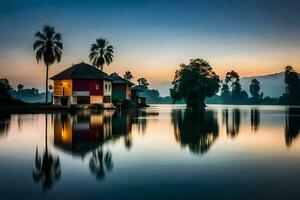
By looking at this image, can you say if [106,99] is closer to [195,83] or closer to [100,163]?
[195,83]

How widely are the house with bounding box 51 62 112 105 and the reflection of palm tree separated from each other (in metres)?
57.8

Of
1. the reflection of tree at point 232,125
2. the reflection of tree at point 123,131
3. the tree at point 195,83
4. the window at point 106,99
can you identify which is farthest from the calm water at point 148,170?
the tree at point 195,83

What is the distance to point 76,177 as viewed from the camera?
9930mm

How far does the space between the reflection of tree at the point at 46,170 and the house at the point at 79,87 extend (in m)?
58.0

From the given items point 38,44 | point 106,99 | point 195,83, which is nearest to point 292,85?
point 195,83

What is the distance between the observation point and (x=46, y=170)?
1102 centimetres

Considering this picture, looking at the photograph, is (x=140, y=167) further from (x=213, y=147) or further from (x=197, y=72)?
(x=197, y=72)

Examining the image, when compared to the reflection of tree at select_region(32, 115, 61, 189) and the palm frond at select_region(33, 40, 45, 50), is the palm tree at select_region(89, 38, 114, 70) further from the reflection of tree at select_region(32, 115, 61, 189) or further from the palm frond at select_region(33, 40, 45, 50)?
the reflection of tree at select_region(32, 115, 61, 189)

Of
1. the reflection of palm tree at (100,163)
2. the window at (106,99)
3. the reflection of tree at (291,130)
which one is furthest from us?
the window at (106,99)

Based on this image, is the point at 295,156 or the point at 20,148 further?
the point at 20,148

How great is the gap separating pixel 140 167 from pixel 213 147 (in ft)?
20.0

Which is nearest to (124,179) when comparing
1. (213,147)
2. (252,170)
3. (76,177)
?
(76,177)

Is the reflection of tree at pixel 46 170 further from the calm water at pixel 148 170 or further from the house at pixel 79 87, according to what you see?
the house at pixel 79 87

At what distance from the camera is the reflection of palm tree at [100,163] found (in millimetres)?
10594
